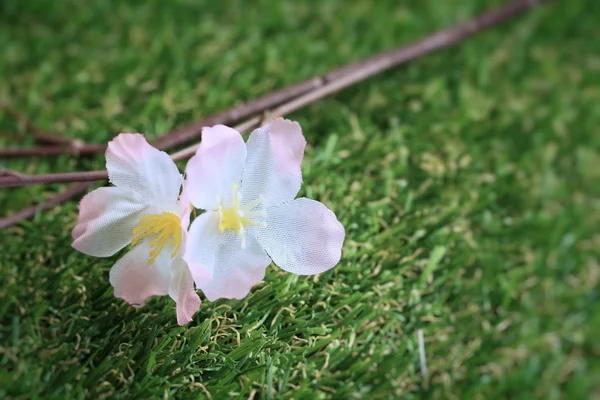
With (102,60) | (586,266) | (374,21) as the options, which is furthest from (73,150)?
(586,266)

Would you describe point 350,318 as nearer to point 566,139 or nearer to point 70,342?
point 70,342

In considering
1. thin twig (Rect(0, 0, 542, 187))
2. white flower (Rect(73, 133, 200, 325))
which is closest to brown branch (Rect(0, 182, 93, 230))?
thin twig (Rect(0, 0, 542, 187))

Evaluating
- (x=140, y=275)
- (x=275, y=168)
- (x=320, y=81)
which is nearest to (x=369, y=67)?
(x=320, y=81)

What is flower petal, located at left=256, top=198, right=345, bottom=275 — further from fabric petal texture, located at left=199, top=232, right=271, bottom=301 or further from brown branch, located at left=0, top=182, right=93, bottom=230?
brown branch, located at left=0, top=182, right=93, bottom=230

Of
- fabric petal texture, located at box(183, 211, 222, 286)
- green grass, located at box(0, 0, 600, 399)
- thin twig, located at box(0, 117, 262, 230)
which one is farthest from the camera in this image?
thin twig, located at box(0, 117, 262, 230)

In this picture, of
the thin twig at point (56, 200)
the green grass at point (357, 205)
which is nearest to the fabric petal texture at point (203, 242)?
the green grass at point (357, 205)

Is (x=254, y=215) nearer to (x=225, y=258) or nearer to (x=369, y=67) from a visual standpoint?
(x=225, y=258)
